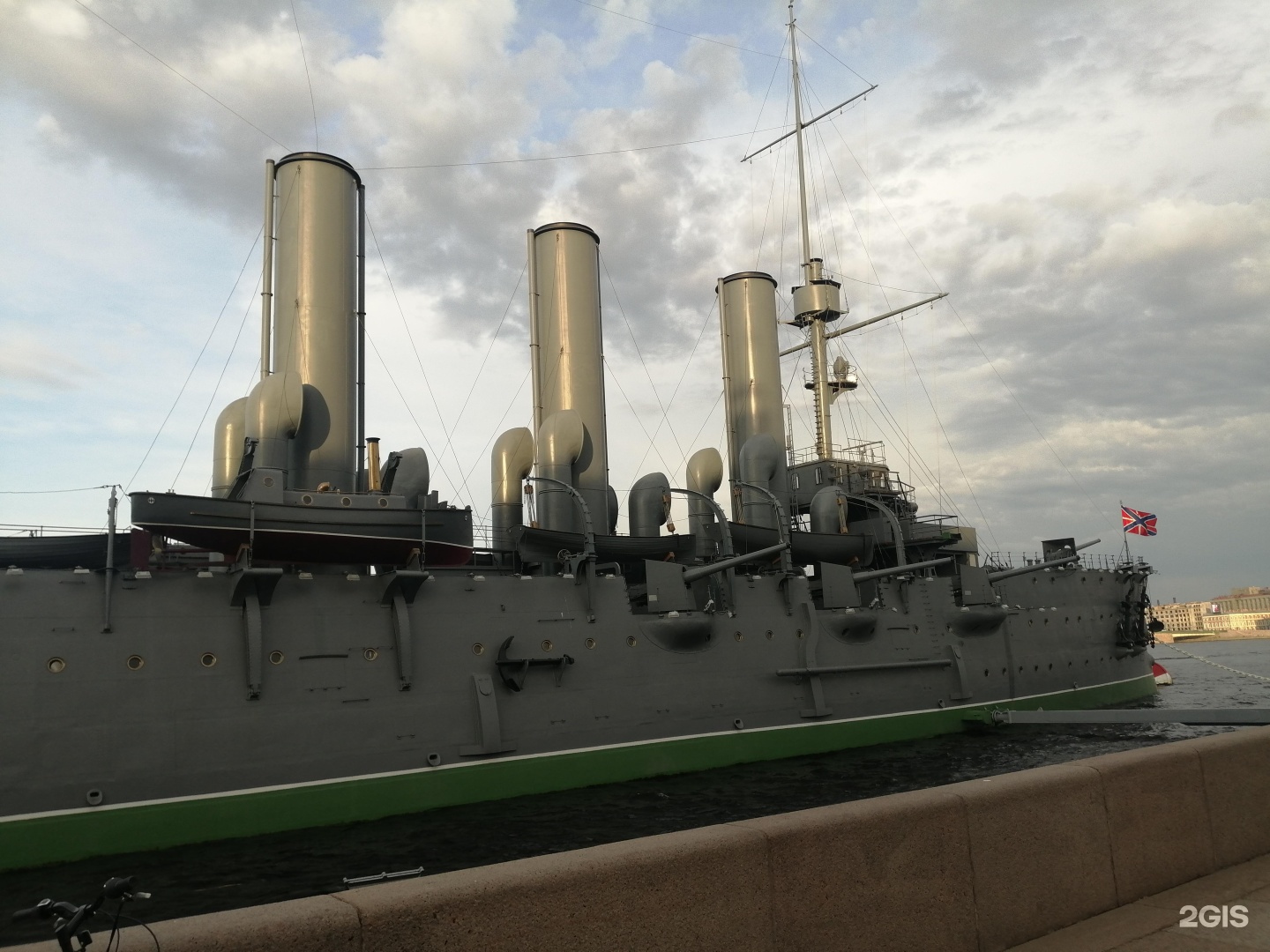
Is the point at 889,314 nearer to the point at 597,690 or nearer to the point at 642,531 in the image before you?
the point at 642,531

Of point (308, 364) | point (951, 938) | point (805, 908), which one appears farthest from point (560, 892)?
point (308, 364)

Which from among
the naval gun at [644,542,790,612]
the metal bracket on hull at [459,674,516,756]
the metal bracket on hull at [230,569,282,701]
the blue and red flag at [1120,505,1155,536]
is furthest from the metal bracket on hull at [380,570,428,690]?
the blue and red flag at [1120,505,1155,536]

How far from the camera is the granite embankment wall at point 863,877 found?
125 inches

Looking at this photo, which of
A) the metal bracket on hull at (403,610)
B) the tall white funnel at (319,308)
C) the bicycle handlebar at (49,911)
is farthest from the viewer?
the tall white funnel at (319,308)

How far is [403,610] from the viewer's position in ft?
53.7

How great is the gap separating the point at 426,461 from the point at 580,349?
877cm

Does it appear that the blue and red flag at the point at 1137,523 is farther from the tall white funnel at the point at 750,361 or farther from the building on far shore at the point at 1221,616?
the building on far shore at the point at 1221,616

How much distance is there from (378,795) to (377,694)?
1727mm

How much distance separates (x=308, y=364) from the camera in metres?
19.4

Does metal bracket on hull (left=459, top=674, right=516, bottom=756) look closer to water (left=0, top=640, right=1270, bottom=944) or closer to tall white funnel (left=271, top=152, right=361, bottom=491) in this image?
water (left=0, top=640, right=1270, bottom=944)

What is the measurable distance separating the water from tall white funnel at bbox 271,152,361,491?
7704 mm

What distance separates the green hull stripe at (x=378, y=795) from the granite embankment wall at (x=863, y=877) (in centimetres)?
1226

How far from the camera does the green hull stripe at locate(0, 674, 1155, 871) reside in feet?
41.7

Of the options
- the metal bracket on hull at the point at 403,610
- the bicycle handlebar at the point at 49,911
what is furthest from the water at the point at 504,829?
the bicycle handlebar at the point at 49,911
